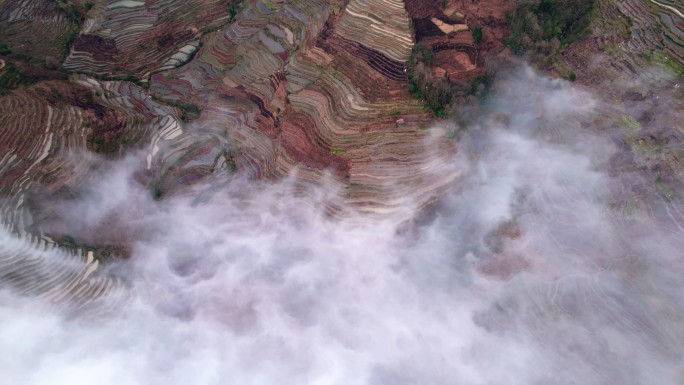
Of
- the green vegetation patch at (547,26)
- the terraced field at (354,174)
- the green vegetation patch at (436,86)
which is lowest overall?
the terraced field at (354,174)

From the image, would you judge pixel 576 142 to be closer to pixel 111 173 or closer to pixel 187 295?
pixel 187 295

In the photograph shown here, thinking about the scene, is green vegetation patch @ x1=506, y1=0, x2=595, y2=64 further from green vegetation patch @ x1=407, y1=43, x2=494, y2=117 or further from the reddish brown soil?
the reddish brown soil

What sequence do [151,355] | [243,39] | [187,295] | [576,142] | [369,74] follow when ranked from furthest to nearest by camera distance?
[243,39]
[369,74]
[576,142]
[187,295]
[151,355]

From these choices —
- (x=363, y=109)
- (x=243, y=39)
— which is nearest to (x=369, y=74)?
(x=363, y=109)

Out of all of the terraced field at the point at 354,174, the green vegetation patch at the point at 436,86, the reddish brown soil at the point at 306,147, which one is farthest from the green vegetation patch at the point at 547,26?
the reddish brown soil at the point at 306,147

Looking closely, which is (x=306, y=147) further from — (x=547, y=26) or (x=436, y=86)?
(x=547, y=26)

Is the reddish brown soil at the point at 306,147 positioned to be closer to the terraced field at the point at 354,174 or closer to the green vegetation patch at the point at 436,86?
the terraced field at the point at 354,174

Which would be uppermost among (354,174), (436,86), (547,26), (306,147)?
(547,26)

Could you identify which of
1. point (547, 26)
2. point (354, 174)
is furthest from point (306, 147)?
point (547, 26)

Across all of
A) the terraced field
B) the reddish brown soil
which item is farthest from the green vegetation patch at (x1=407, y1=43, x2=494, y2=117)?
the reddish brown soil

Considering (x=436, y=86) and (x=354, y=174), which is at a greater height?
(x=436, y=86)

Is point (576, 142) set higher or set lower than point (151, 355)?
higher
